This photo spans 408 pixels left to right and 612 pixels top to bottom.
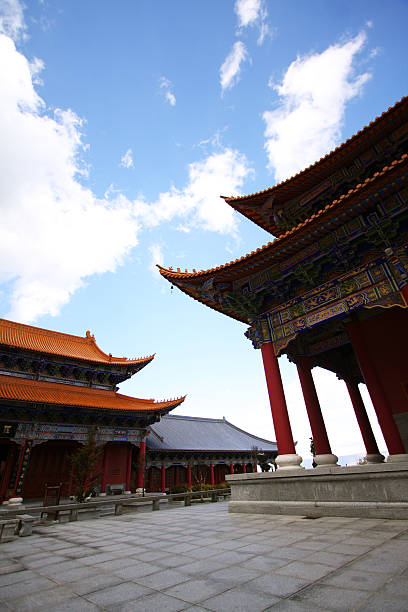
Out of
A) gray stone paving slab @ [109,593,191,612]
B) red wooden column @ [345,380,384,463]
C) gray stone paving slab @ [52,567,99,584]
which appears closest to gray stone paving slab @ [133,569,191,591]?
gray stone paving slab @ [109,593,191,612]

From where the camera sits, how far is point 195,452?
23.8m

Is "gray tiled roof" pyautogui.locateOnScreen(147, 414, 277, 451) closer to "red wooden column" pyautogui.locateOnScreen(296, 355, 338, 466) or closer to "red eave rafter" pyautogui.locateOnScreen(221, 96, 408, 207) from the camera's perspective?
"red wooden column" pyautogui.locateOnScreen(296, 355, 338, 466)

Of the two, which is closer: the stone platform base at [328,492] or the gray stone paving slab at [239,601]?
the gray stone paving slab at [239,601]

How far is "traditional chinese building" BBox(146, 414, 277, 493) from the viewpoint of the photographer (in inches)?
880

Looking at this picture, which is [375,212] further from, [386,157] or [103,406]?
[103,406]

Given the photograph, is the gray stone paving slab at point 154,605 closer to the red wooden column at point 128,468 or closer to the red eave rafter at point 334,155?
the red eave rafter at point 334,155

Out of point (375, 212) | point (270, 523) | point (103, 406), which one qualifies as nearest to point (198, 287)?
point (375, 212)

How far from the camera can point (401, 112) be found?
Answer: 7367mm

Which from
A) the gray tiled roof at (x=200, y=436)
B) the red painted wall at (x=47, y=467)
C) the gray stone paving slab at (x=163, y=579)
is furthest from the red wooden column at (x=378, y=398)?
the gray tiled roof at (x=200, y=436)

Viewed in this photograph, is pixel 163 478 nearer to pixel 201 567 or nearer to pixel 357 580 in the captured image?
pixel 201 567

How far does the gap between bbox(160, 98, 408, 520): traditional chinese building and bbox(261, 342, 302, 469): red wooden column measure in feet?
0.08

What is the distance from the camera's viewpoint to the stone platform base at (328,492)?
190 inches

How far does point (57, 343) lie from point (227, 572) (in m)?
22.5

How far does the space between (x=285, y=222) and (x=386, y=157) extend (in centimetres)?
311
